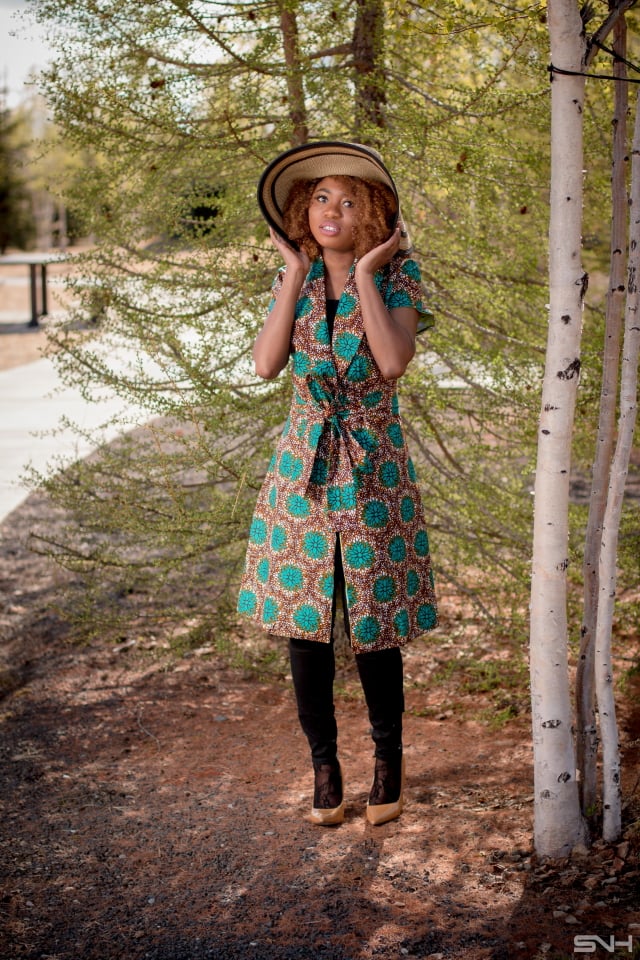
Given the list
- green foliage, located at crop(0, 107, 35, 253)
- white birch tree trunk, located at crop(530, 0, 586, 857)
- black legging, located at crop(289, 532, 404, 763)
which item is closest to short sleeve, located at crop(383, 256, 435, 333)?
white birch tree trunk, located at crop(530, 0, 586, 857)

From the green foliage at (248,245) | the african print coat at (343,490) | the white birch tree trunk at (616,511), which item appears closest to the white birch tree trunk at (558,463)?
the white birch tree trunk at (616,511)

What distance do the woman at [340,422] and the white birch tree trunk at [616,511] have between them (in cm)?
51

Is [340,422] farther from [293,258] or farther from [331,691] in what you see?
[331,691]

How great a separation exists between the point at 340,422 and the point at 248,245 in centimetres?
134

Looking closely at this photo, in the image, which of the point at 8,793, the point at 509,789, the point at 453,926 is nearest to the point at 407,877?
the point at 453,926

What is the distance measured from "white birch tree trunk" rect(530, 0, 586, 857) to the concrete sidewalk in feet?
13.7

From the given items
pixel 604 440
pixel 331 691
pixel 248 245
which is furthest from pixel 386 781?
pixel 248 245

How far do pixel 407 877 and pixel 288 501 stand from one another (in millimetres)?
993

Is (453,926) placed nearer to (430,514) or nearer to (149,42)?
(430,514)

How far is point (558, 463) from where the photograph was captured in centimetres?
257

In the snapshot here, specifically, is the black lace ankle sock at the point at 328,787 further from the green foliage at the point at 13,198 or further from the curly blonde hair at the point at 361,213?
the green foliage at the point at 13,198

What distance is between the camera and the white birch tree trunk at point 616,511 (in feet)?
8.60

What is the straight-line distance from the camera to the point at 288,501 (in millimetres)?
2883

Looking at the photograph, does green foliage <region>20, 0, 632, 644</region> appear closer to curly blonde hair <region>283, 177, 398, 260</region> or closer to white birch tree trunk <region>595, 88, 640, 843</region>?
curly blonde hair <region>283, 177, 398, 260</region>
